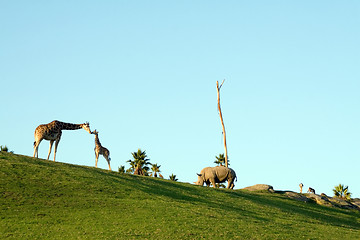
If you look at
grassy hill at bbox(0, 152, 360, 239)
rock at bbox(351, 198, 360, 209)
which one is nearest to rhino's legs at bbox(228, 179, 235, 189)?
grassy hill at bbox(0, 152, 360, 239)

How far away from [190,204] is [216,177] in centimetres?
1746

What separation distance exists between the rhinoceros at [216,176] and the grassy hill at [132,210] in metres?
5.93

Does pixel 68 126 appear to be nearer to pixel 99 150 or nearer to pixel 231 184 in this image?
pixel 99 150

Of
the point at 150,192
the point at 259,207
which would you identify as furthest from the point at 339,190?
the point at 150,192

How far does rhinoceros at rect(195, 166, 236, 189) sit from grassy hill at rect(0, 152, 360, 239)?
233 inches

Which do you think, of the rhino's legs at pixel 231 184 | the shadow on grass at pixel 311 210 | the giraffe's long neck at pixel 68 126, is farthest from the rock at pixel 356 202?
the giraffe's long neck at pixel 68 126

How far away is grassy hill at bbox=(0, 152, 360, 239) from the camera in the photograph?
115 ft

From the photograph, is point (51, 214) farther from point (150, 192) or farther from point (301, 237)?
point (301, 237)

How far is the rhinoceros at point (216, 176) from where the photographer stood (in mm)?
61438

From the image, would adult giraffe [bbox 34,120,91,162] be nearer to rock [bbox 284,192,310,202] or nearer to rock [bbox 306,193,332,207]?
rock [bbox 284,192,310,202]

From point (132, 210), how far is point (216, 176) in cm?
2332

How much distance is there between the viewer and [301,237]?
37594 mm

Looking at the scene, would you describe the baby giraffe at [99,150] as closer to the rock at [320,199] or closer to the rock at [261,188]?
the rock at [261,188]

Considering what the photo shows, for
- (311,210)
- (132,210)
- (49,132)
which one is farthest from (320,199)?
(49,132)
